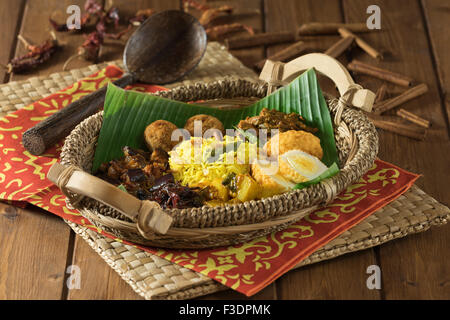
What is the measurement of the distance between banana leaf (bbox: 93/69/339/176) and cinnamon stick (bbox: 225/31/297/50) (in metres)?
0.86

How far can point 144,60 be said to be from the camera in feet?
9.68

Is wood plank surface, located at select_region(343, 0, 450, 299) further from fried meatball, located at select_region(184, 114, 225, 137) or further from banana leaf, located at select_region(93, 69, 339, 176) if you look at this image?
fried meatball, located at select_region(184, 114, 225, 137)

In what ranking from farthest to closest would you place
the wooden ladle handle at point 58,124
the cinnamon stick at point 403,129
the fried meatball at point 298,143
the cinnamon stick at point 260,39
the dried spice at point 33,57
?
the cinnamon stick at point 260,39 < the dried spice at point 33,57 < the cinnamon stick at point 403,129 < the wooden ladle handle at point 58,124 < the fried meatball at point 298,143

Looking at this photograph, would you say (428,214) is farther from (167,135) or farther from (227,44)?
(227,44)

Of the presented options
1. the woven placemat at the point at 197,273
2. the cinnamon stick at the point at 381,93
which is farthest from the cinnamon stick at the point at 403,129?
the woven placemat at the point at 197,273

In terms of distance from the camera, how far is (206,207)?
6.02 ft

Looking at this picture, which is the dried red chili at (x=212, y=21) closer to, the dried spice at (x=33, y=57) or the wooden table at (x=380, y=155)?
the wooden table at (x=380, y=155)

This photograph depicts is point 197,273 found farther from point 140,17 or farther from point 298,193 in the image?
point 140,17

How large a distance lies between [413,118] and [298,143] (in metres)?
0.84

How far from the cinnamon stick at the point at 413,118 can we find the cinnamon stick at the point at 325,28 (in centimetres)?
71

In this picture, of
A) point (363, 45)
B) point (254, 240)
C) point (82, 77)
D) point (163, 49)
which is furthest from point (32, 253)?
point (363, 45)

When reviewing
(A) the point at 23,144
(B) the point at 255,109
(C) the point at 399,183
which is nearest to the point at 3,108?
(A) the point at 23,144

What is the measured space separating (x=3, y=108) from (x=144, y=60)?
644 millimetres

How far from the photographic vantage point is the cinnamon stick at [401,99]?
9.30ft
